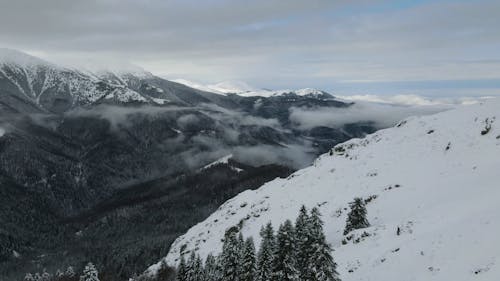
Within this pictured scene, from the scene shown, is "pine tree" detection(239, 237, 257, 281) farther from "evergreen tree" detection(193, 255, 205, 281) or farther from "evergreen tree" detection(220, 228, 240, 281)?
"evergreen tree" detection(193, 255, 205, 281)

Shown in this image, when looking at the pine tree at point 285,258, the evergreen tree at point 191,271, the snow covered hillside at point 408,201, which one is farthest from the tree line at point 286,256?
the evergreen tree at point 191,271

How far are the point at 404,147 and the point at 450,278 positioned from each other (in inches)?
2227

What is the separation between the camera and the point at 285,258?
42.9m

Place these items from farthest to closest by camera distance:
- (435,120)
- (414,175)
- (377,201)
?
(435,120)
(414,175)
(377,201)

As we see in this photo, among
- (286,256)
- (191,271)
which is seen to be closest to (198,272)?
(191,271)

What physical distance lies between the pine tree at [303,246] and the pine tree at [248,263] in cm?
517

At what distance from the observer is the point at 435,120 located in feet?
313

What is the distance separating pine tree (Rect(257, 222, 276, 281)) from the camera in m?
44.1

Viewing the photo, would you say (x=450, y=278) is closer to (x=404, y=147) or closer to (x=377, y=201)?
(x=377, y=201)

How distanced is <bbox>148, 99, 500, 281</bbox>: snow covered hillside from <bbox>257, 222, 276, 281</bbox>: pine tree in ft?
21.1

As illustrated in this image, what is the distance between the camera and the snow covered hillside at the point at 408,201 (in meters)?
37.4

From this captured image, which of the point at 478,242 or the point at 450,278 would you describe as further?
the point at 478,242

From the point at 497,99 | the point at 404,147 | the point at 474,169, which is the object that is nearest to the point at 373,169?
the point at 404,147

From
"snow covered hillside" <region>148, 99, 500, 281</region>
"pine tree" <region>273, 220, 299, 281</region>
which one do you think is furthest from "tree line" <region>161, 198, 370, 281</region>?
"snow covered hillside" <region>148, 99, 500, 281</region>
